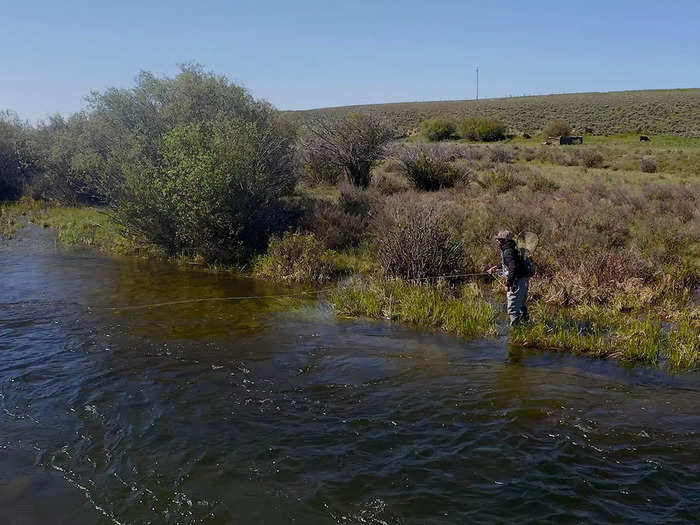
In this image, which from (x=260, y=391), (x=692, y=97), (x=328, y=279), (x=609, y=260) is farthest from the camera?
(x=692, y=97)

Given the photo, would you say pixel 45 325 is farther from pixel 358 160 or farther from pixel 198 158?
pixel 358 160

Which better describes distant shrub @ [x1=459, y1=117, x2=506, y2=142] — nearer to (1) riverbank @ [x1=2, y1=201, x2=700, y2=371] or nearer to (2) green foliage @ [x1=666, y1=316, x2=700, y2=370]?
(1) riverbank @ [x1=2, y1=201, x2=700, y2=371]

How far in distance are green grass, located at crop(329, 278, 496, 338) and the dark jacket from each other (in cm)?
111

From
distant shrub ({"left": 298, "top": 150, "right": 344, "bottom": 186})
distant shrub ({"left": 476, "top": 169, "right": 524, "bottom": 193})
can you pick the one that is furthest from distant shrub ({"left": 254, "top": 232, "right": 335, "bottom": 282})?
distant shrub ({"left": 298, "top": 150, "right": 344, "bottom": 186})

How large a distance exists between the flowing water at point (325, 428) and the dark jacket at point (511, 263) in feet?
4.22

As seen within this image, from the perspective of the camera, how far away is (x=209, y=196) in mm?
17047

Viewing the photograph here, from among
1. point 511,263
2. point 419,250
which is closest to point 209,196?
point 419,250

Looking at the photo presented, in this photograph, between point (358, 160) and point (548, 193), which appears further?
point (358, 160)

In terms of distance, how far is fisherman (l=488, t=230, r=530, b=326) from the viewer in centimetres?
1055

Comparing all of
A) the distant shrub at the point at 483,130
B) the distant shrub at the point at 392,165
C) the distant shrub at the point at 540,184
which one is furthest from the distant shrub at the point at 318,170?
the distant shrub at the point at 483,130

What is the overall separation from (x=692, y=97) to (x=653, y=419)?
82183mm

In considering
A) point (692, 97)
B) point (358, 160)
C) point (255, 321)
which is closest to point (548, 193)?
point (358, 160)

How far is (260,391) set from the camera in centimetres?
865

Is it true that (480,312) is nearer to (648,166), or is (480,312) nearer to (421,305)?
(421,305)
